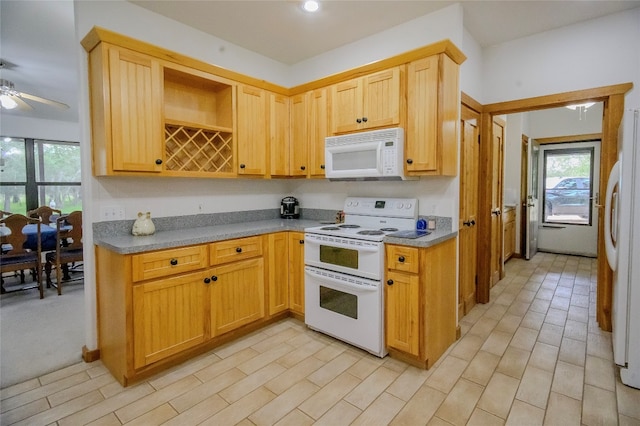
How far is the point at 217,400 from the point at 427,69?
2753mm

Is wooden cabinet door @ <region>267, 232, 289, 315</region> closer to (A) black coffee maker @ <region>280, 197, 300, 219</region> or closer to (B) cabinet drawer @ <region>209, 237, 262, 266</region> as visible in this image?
(B) cabinet drawer @ <region>209, 237, 262, 266</region>

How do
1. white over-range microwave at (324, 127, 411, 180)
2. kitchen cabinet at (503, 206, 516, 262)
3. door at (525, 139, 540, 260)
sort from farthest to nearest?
1. door at (525, 139, 540, 260)
2. kitchen cabinet at (503, 206, 516, 262)
3. white over-range microwave at (324, 127, 411, 180)

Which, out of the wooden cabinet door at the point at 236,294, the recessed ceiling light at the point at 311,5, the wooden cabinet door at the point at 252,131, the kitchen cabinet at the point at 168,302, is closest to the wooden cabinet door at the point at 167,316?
the kitchen cabinet at the point at 168,302

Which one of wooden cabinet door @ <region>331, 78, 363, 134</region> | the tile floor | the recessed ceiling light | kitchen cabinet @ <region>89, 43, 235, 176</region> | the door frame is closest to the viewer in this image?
the tile floor

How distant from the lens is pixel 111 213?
2.52 meters

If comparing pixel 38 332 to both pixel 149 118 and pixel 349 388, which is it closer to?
pixel 149 118

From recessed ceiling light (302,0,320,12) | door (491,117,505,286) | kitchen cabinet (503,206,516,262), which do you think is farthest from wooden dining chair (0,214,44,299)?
kitchen cabinet (503,206,516,262)

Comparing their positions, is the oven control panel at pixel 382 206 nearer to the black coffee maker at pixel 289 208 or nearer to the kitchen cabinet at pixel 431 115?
the kitchen cabinet at pixel 431 115

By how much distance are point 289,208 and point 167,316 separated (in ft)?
6.04

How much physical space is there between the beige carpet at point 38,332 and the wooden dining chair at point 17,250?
0.97ft

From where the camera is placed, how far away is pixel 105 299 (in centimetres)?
237

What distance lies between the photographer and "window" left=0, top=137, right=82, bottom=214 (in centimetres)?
→ 587

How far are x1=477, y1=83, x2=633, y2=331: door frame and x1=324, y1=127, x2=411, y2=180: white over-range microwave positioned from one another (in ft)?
4.62

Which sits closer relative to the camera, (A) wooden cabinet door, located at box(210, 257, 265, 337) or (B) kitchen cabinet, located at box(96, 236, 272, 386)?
(B) kitchen cabinet, located at box(96, 236, 272, 386)
